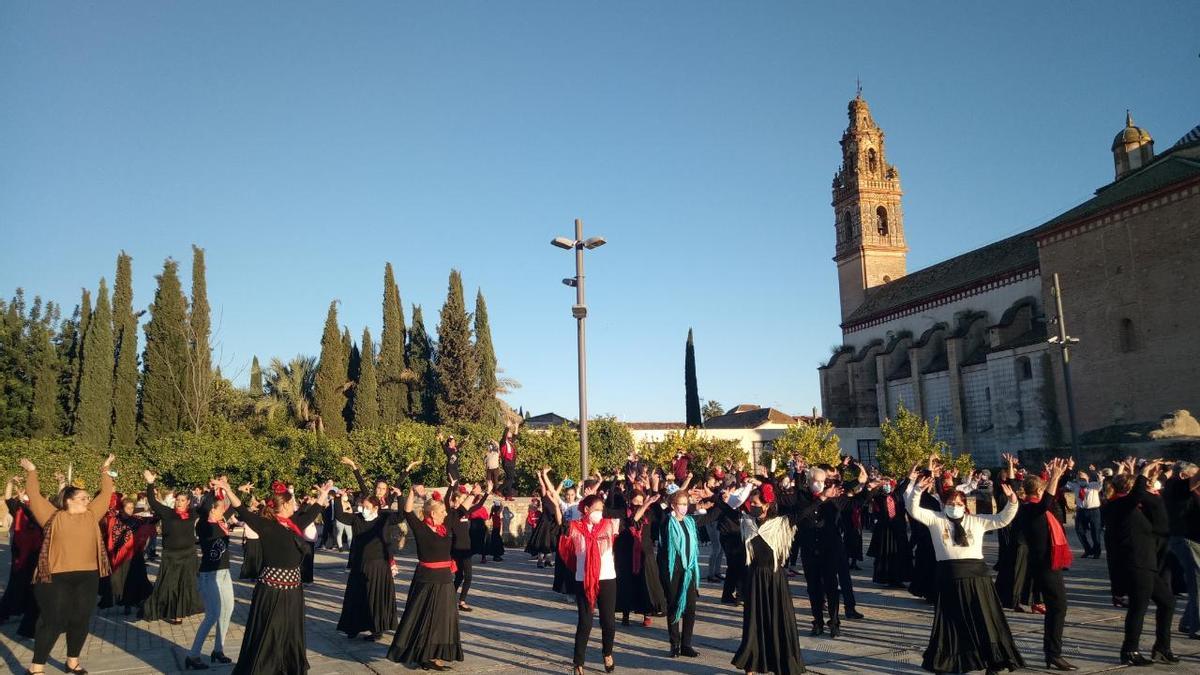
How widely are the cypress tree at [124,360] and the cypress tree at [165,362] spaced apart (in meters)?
0.46

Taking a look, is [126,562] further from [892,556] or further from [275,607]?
[892,556]

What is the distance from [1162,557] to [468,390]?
1353 inches

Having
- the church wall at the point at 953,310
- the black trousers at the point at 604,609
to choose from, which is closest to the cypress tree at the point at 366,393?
the church wall at the point at 953,310

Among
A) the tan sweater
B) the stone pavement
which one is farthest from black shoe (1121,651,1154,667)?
the tan sweater

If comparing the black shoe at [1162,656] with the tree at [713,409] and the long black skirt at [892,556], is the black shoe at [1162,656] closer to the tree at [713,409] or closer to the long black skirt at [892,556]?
the long black skirt at [892,556]

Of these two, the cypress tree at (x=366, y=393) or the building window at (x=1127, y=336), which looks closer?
the building window at (x=1127, y=336)

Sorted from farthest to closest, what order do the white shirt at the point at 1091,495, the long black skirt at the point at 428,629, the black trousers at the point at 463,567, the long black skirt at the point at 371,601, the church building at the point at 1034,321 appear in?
the church building at the point at 1034,321
the white shirt at the point at 1091,495
the black trousers at the point at 463,567
the long black skirt at the point at 371,601
the long black skirt at the point at 428,629

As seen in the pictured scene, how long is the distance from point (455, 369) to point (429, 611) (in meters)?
33.1

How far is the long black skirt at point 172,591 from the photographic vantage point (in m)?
11.2

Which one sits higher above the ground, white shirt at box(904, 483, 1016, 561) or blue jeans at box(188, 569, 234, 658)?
white shirt at box(904, 483, 1016, 561)

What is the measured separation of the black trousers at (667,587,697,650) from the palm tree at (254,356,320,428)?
34.3 m

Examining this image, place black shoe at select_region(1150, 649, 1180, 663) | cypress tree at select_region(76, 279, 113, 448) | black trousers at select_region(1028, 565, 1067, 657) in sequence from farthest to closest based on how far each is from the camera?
cypress tree at select_region(76, 279, 113, 448) < black shoe at select_region(1150, 649, 1180, 663) < black trousers at select_region(1028, 565, 1067, 657)

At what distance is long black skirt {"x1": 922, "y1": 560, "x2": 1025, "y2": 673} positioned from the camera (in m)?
7.04

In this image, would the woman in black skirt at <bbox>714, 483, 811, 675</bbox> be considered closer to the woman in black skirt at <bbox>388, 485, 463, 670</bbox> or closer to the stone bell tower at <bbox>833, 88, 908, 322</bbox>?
the woman in black skirt at <bbox>388, 485, 463, 670</bbox>
